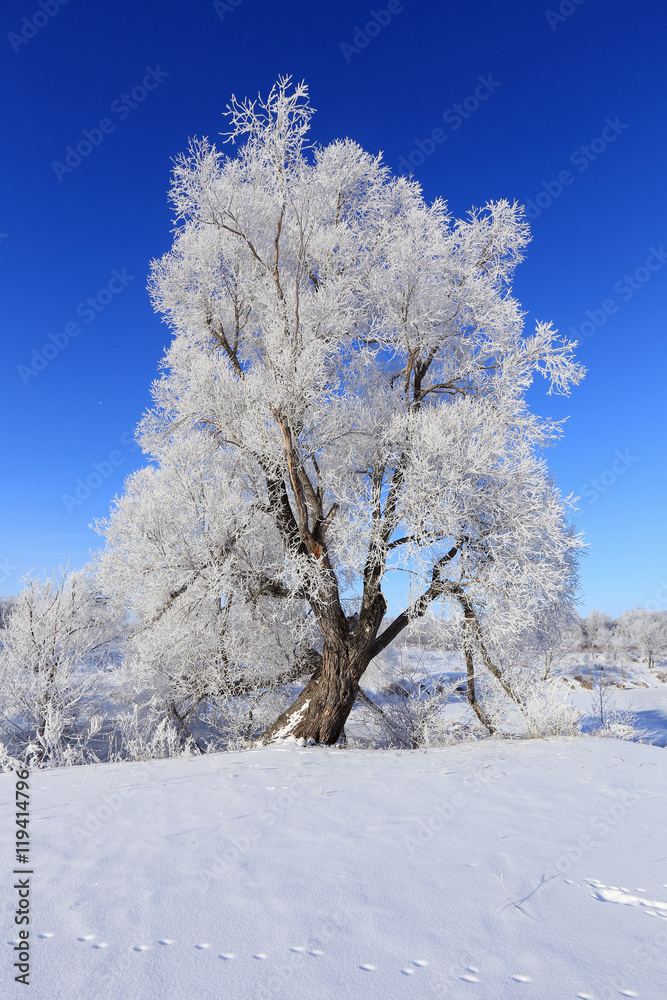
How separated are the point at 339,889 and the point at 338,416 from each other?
662 centimetres

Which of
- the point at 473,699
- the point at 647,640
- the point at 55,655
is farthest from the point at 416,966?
the point at 647,640

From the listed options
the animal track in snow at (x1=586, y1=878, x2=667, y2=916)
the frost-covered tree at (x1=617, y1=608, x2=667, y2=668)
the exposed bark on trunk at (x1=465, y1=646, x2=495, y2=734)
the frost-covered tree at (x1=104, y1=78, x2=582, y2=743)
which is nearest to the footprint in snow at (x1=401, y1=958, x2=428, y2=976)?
the animal track in snow at (x1=586, y1=878, x2=667, y2=916)

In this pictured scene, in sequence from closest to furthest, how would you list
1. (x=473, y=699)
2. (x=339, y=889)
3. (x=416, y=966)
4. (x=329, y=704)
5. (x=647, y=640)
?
(x=416, y=966), (x=339, y=889), (x=329, y=704), (x=473, y=699), (x=647, y=640)

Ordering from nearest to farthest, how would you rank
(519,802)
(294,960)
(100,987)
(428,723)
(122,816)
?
(100,987), (294,960), (122,816), (519,802), (428,723)

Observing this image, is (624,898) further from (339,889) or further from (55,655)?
(55,655)

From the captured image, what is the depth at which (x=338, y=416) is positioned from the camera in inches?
332

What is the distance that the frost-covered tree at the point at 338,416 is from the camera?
758cm

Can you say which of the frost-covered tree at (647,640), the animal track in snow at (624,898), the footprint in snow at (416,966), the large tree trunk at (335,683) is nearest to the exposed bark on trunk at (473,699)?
the large tree trunk at (335,683)

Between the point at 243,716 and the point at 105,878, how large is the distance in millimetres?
7865

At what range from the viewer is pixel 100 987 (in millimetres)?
1899

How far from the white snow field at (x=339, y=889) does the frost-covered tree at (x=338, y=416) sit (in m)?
3.29

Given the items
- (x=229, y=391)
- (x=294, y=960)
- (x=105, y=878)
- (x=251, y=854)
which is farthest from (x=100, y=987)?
(x=229, y=391)

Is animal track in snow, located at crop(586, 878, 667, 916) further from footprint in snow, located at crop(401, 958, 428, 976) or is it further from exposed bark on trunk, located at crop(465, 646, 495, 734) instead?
exposed bark on trunk, located at crop(465, 646, 495, 734)

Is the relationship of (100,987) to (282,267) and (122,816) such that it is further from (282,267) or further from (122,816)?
(282,267)
